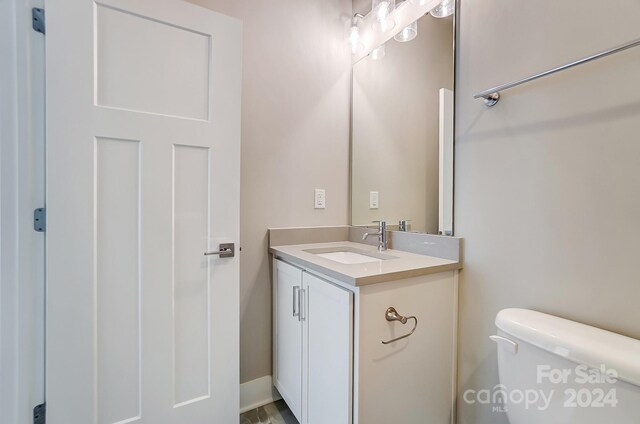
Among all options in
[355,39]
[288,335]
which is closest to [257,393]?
[288,335]

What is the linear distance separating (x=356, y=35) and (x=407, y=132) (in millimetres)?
746

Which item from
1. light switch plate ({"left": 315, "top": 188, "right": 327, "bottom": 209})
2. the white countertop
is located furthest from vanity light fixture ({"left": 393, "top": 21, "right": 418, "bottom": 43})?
the white countertop

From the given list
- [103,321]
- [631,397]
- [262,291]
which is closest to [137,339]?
[103,321]

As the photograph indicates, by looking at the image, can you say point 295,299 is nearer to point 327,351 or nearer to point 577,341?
point 327,351

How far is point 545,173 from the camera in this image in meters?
0.95

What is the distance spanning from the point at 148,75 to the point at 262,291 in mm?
1169

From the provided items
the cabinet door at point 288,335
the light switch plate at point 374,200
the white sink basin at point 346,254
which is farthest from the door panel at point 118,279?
the light switch plate at point 374,200

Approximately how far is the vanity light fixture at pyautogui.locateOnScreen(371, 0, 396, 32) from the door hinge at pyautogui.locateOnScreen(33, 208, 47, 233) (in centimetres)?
178

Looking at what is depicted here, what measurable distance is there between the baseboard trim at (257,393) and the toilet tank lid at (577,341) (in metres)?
1.29

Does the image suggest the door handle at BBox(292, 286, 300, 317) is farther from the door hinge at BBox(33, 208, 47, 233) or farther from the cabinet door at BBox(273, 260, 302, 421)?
the door hinge at BBox(33, 208, 47, 233)

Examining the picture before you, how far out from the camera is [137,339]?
45.4 inches

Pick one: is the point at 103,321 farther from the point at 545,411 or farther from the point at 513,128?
the point at 513,128

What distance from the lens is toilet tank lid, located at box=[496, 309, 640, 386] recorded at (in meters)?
0.65

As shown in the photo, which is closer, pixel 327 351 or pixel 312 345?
pixel 327 351
